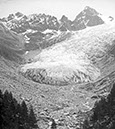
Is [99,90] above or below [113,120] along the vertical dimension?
below

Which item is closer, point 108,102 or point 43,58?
point 108,102

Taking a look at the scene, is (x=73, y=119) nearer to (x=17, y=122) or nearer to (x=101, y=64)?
(x=17, y=122)

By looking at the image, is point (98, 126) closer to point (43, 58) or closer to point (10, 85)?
point (10, 85)

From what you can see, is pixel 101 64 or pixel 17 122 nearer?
pixel 17 122

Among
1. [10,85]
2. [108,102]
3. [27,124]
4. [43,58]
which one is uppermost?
[108,102]

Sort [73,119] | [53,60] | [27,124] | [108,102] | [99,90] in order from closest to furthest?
[27,124]
[108,102]
[73,119]
[99,90]
[53,60]

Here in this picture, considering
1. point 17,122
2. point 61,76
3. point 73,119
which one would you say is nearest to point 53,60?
point 61,76

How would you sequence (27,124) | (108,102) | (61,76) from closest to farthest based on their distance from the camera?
(27,124), (108,102), (61,76)

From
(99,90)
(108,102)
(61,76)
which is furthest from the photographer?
(61,76)

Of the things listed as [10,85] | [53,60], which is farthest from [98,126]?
[53,60]
